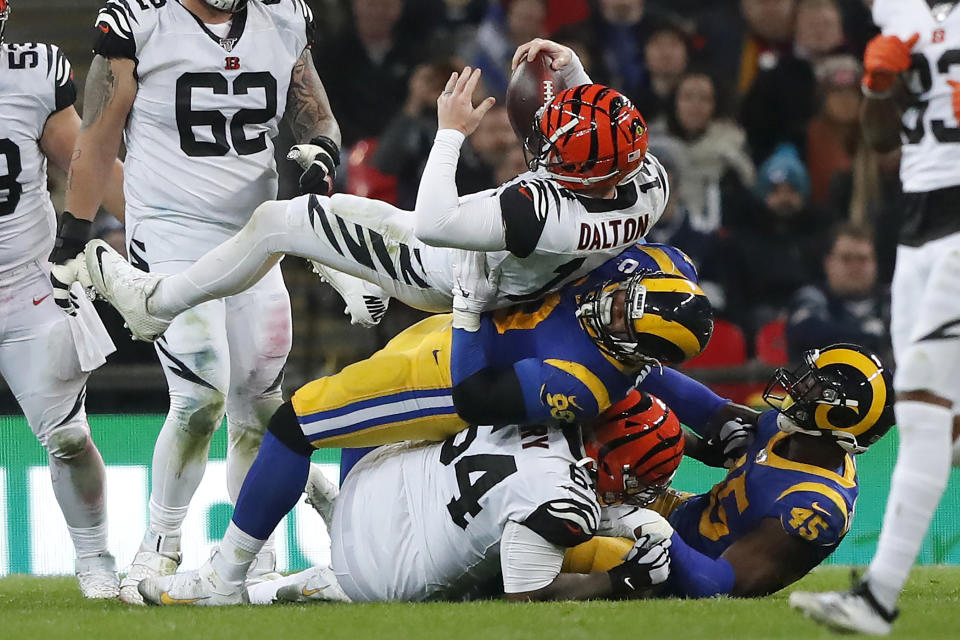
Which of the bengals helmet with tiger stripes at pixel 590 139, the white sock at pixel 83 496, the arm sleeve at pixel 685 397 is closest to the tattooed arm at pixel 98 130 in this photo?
the white sock at pixel 83 496

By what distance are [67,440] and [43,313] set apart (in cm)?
50

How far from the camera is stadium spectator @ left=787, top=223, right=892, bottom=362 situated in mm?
8297

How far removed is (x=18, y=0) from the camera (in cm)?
920

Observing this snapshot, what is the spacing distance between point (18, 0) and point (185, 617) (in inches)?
231

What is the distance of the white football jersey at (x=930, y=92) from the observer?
3881 mm

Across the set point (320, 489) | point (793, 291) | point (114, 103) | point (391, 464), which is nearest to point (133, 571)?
point (320, 489)

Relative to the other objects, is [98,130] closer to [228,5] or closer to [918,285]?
[228,5]

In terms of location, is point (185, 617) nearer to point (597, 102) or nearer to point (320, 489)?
point (320, 489)

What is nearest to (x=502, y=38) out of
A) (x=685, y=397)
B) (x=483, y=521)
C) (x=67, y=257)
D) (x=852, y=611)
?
(x=685, y=397)

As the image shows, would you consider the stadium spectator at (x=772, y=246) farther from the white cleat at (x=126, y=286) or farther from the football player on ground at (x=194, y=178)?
the white cleat at (x=126, y=286)

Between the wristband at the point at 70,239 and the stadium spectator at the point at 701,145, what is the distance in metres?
4.32

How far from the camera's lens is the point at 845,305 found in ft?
27.7

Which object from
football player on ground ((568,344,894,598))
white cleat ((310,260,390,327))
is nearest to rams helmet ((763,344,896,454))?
football player on ground ((568,344,894,598))

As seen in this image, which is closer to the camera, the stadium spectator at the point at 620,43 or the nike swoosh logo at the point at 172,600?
the nike swoosh logo at the point at 172,600
